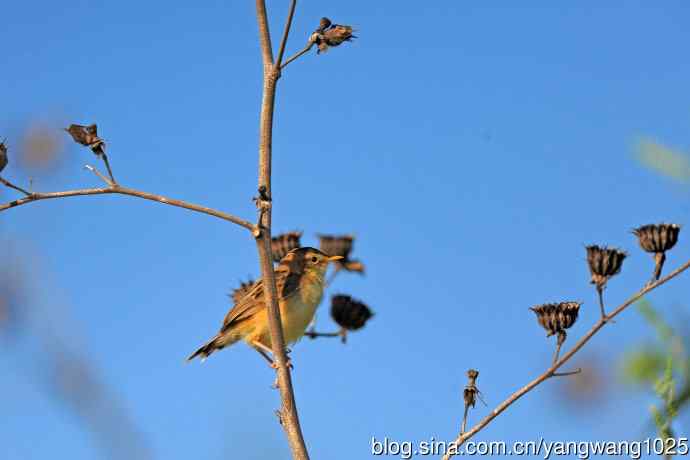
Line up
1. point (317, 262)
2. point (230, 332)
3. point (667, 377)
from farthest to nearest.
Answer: point (317, 262) → point (230, 332) → point (667, 377)

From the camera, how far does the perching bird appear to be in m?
7.07

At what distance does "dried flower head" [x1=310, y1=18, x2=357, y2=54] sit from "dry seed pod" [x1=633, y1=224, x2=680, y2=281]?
184cm

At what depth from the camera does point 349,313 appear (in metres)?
6.60

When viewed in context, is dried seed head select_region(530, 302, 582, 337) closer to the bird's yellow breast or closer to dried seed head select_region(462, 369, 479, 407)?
dried seed head select_region(462, 369, 479, 407)

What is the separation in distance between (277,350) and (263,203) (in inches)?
22.5

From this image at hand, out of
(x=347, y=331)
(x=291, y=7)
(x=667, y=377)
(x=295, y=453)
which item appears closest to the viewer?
(x=667, y=377)

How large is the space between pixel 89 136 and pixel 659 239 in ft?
9.68

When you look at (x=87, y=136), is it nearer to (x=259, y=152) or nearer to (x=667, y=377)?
(x=259, y=152)

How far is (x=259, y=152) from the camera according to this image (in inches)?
124

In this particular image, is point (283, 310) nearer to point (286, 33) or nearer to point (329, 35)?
point (329, 35)

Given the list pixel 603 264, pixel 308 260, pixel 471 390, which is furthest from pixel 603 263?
pixel 308 260

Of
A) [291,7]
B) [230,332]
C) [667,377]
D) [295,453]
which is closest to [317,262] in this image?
[230,332]

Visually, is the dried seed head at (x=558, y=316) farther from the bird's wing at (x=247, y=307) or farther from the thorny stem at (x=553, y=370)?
the bird's wing at (x=247, y=307)

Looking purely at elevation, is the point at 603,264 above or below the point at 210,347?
below
